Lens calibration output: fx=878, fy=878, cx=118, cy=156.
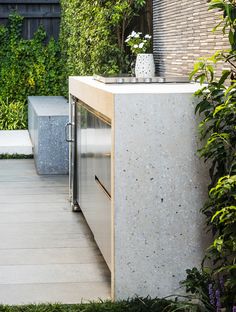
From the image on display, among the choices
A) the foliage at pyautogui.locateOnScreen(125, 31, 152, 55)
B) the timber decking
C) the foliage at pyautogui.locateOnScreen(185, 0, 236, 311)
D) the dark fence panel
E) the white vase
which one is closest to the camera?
the foliage at pyautogui.locateOnScreen(185, 0, 236, 311)

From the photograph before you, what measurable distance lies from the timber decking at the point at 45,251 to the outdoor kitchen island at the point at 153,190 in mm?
352

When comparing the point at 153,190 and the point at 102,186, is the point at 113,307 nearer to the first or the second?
the point at 153,190

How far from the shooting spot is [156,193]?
378cm

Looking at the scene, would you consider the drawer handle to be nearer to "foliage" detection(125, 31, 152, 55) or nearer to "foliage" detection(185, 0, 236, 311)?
"foliage" detection(185, 0, 236, 311)

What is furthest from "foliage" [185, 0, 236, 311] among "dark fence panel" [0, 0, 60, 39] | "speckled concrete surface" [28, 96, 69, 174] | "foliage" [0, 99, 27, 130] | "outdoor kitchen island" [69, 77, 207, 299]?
"dark fence panel" [0, 0, 60, 39]

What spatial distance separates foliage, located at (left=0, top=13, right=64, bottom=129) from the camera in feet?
36.4

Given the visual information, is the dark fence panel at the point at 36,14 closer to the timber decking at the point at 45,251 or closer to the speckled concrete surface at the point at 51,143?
the speckled concrete surface at the point at 51,143

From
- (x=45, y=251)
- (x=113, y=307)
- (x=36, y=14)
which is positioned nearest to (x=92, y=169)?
(x=45, y=251)

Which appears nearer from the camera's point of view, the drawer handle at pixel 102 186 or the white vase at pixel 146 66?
the drawer handle at pixel 102 186

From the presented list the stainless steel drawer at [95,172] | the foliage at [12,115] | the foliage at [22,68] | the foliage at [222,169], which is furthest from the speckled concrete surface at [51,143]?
the foliage at [222,169]

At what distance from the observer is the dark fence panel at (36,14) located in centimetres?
1124

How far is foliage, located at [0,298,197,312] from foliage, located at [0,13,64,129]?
7.38 metres

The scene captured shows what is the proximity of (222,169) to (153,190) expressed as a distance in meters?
0.40

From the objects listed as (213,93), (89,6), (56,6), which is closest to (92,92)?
(213,93)
